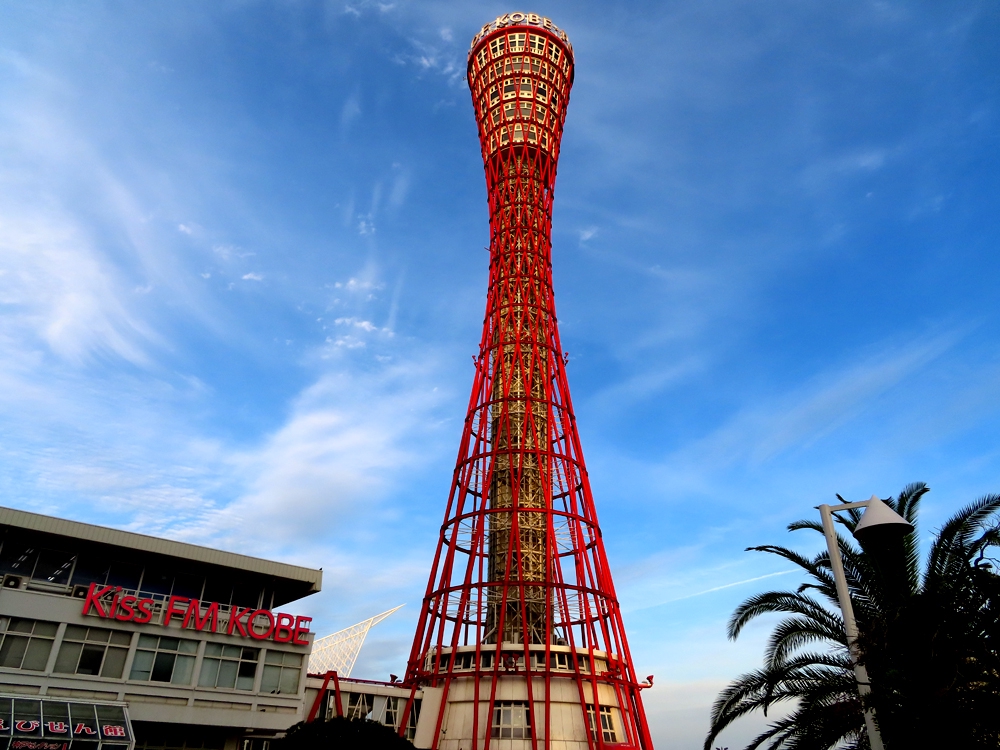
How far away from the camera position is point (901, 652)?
15633 millimetres

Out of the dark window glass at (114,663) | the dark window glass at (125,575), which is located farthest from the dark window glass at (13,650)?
the dark window glass at (125,575)

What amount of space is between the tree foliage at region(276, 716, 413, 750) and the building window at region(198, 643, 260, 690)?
185 inches

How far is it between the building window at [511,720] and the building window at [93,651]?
18.3 meters

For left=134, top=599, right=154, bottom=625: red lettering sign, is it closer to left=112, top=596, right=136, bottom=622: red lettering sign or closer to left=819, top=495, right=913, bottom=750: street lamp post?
left=112, top=596, right=136, bottom=622: red lettering sign

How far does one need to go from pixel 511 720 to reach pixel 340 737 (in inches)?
608

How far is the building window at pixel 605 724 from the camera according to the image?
37469 mm

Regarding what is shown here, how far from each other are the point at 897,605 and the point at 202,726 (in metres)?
25.2

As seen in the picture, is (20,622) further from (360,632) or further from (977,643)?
(360,632)

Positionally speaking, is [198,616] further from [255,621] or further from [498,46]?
[498,46]

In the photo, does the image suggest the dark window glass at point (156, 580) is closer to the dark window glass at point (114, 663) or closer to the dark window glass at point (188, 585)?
the dark window glass at point (188, 585)

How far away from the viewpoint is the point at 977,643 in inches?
599

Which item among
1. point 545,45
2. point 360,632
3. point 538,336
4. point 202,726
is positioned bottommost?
point 202,726

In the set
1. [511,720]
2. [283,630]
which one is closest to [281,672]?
[283,630]

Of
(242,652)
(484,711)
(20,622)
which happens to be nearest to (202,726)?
(242,652)
